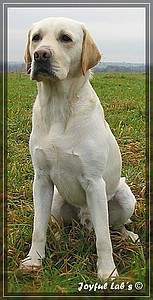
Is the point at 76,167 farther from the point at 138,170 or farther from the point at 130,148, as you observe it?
the point at 130,148

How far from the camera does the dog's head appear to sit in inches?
115

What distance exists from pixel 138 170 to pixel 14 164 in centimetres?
125

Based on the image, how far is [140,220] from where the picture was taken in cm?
404

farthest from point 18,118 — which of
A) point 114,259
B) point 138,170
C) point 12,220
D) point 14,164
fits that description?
point 114,259

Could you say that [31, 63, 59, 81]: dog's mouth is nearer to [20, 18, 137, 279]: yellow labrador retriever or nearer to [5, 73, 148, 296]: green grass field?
[20, 18, 137, 279]: yellow labrador retriever

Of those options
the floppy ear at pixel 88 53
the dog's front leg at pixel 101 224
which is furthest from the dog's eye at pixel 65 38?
the dog's front leg at pixel 101 224

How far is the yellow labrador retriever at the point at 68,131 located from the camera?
3008 millimetres

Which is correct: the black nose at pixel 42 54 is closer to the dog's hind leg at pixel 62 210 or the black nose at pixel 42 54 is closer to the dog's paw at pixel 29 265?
the dog's hind leg at pixel 62 210

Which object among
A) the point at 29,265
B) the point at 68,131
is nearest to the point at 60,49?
the point at 68,131

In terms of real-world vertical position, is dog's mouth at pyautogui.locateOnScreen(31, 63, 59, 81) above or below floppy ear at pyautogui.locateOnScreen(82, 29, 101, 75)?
below

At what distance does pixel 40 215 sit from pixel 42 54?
109 cm

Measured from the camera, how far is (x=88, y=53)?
10.1 ft

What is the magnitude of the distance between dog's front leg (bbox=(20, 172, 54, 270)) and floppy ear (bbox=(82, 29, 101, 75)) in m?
0.78

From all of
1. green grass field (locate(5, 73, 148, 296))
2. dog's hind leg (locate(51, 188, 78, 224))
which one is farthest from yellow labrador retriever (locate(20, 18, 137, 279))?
dog's hind leg (locate(51, 188, 78, 224))
